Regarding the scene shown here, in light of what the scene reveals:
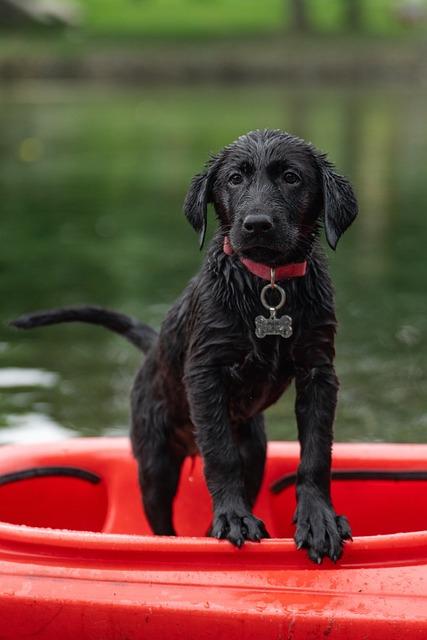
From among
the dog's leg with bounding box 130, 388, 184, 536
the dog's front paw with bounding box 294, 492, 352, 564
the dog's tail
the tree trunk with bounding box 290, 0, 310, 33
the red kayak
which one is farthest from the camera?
the tree trunk with bounding box 290, 0, 310, 33

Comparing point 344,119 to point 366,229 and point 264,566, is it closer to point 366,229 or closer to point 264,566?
point 366,229

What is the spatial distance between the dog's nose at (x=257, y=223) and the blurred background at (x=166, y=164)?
2912 mm

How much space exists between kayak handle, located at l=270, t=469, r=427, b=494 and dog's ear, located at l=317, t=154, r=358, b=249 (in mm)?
1178

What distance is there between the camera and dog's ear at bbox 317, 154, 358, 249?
3.68m

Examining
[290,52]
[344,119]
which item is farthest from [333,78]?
[344,119]

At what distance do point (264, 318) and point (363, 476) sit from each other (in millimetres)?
1112

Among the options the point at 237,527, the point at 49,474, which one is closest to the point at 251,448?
the point at 237,527

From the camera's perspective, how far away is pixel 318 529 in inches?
141

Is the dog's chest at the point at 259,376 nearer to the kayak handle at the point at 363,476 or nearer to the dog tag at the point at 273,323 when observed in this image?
the dog tag at the point at 273,323

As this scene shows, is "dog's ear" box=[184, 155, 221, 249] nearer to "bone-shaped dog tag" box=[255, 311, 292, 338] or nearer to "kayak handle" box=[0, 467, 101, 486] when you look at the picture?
"bone-shaped dog tag" box=[255, 311, 292, 338]

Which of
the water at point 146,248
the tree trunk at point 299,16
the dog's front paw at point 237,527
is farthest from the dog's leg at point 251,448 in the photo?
the tree trunk at point 299,16

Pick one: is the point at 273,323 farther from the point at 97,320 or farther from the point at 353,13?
the point at 353,13

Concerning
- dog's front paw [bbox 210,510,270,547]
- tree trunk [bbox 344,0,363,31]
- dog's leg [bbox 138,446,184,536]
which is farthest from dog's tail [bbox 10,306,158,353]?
tree trunk [bbox 344,0,363,31]

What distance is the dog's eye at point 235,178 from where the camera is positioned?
371 cm
